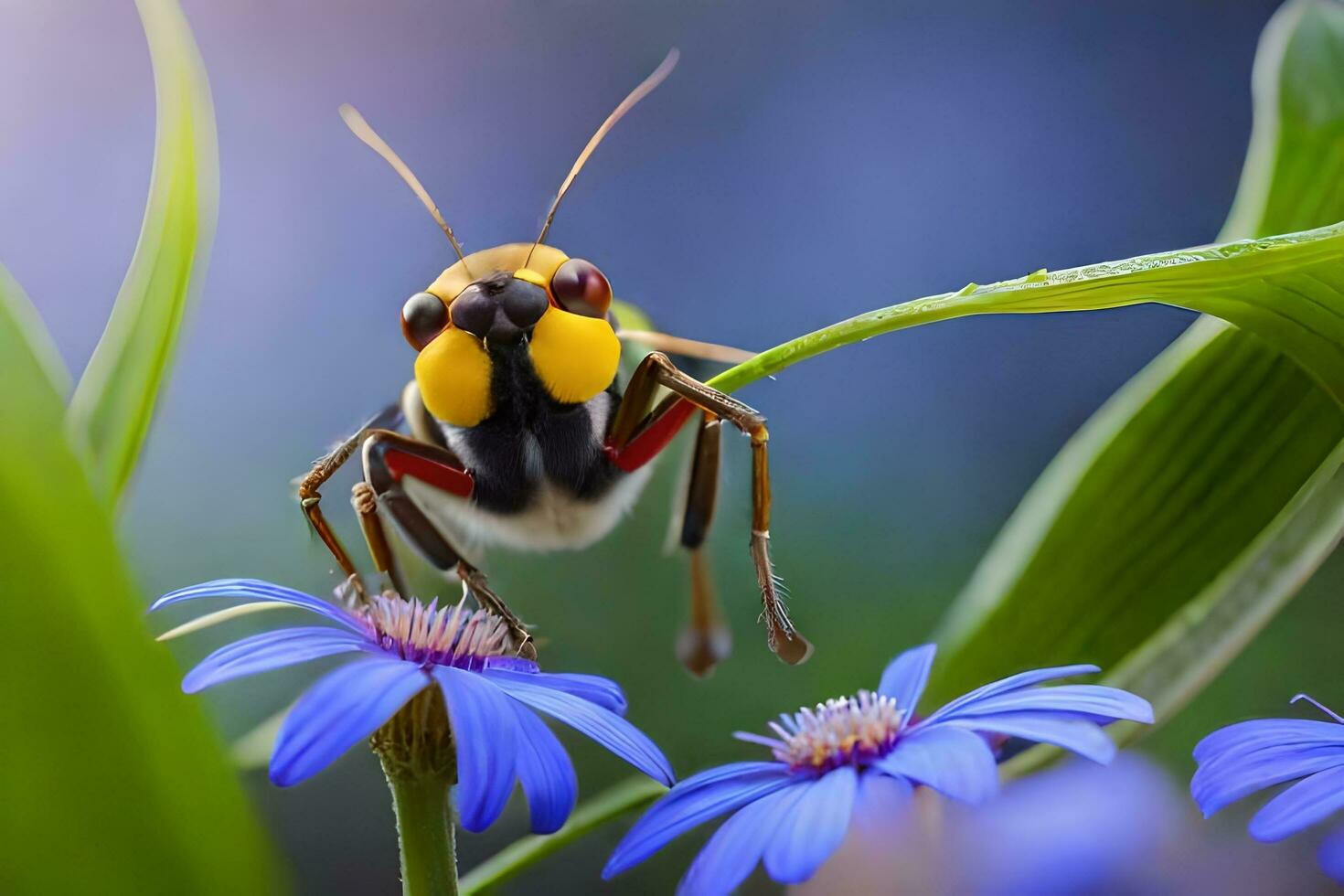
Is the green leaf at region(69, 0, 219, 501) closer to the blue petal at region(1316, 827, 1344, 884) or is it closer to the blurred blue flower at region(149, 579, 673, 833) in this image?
the blurred blue flower at region(149, 579, 673, 833)

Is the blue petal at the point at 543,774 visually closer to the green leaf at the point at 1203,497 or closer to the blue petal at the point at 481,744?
the blue petal at the point at 481,744

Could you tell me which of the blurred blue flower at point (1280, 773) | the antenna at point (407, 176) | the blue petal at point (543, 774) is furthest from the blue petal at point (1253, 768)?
the antenna at point (407, 176)

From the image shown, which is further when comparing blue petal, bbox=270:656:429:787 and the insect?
the insect

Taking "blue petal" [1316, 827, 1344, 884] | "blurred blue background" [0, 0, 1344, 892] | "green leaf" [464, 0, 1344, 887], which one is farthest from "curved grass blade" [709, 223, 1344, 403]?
"blurred blue background" [0, 0, 1344, 892]

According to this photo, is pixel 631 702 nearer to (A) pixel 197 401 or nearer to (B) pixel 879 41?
(A) pixel 197 401

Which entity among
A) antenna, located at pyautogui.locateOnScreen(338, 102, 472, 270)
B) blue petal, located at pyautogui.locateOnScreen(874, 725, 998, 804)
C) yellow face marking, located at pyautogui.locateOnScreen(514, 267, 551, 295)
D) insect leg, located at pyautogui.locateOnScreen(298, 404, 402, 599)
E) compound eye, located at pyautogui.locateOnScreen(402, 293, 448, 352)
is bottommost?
blue petal, located at pyautogui.locateOnScreen(874, 725, 998, 804)

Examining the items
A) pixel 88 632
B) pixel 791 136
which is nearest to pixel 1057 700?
pixel 88 632
